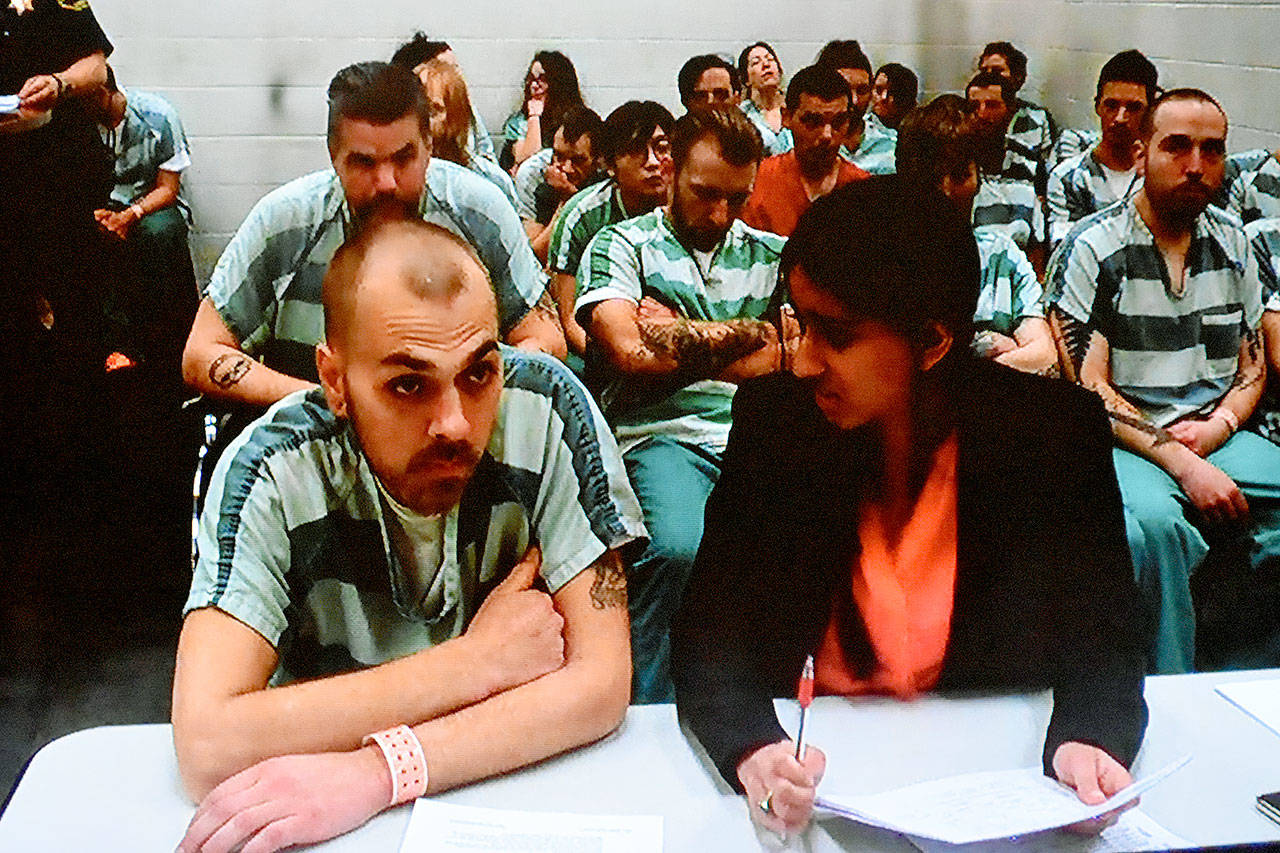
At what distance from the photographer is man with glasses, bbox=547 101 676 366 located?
5.61ft

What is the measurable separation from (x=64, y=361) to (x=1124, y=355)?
5.60 ft

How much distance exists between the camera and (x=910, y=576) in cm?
158

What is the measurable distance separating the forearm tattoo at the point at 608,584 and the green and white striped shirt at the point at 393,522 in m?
0.02

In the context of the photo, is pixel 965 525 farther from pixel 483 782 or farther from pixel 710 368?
pixel 483 782

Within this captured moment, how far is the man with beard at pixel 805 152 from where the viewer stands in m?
1.73

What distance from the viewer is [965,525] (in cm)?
157

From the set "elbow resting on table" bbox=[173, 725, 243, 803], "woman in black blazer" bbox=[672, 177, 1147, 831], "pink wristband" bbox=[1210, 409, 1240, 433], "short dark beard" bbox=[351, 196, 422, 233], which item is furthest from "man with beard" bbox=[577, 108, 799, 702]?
"pink wristband" bbox=[1210, 409, 1240, 433]

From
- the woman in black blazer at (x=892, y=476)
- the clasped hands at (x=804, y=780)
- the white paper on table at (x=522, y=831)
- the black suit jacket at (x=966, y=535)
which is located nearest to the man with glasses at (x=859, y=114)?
the woman in black blazer at (x=892, y=476)

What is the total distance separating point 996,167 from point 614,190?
62 cm

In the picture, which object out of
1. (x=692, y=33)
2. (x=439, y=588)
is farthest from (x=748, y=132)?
(x=439, y=588)

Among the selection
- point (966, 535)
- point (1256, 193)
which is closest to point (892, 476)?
point (966, 535)

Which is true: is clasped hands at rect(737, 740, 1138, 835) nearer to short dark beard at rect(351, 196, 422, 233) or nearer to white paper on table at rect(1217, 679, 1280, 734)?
white paper on table at rect(1217, 679, 1280, 734)

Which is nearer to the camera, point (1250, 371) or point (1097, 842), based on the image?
point (1097, 842)

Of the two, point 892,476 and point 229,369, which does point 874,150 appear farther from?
point 229,369
